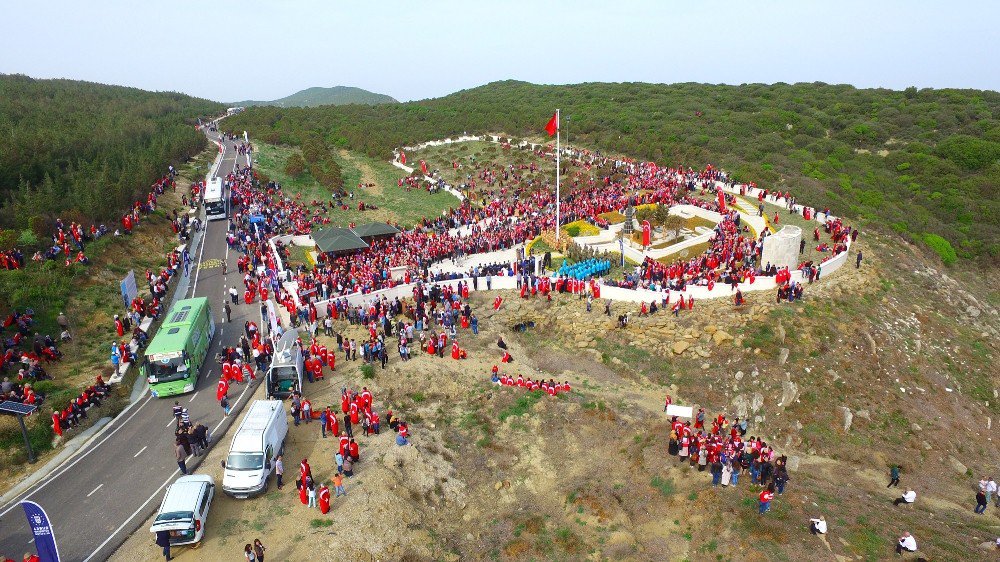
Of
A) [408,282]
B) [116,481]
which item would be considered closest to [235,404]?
[116,481]

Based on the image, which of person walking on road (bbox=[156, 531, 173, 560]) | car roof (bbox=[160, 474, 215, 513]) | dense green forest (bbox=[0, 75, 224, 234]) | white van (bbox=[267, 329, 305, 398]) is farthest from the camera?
dense green forest (bbox=[0, 75, 224, 234])

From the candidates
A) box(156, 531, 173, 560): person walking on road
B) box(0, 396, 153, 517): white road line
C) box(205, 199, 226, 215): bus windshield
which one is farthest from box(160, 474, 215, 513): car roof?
box(205, 199, 226, 215): bus windshield

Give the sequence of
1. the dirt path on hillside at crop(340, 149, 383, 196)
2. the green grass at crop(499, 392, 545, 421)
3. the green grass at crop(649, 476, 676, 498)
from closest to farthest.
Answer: the green grass at crop(649, 476, 676, 498), the green grass at crop(499, 392, 545, 421), the dirt path on hillside at crop(340, 149, 383, 196)

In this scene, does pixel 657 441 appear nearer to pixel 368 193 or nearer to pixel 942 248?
pixel 942 248

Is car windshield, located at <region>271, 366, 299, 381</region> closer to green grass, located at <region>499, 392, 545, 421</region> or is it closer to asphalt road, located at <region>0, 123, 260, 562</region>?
asphalt road, located at <region>0, 123, 260, 562</region>

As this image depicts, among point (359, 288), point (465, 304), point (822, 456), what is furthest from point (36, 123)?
point (822, 456)
